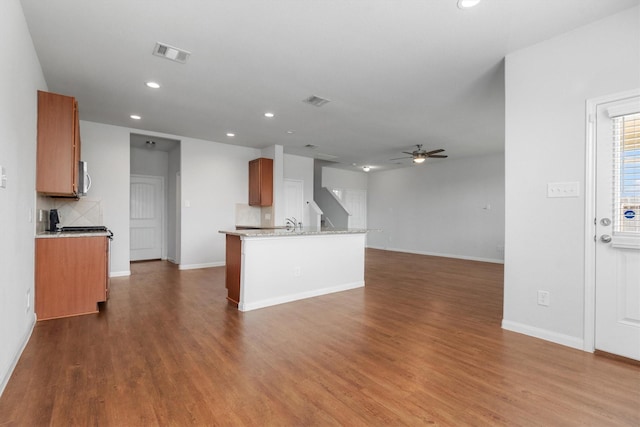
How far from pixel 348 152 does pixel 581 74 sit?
5.37m

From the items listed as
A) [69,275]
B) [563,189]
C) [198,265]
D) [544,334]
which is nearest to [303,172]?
[198,265]

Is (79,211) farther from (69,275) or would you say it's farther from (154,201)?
(154,201)

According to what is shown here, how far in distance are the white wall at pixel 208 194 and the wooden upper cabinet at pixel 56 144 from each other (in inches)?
121

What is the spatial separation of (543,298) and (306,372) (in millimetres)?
2259

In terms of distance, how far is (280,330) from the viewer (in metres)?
2.97

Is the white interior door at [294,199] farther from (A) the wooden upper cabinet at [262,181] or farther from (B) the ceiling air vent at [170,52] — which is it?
(B) the ceiling air vent at [170,52]

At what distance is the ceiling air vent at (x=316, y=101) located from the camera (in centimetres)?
421

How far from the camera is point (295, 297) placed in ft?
13.3

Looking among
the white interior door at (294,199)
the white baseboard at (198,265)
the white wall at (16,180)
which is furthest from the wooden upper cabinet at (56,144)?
the white interior door at (294,199)

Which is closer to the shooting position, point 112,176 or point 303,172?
point 112,176

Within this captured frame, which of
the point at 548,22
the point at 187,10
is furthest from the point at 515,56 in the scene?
the point at 187,10

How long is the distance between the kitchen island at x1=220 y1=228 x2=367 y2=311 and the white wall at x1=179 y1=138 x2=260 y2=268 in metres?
2.73

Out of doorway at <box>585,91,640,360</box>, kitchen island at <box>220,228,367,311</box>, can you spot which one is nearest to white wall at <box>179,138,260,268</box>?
kitchen island at <box>220,228,367,311</box>

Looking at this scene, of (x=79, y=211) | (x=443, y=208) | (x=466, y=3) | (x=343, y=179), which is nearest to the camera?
(x=466, y=3)
